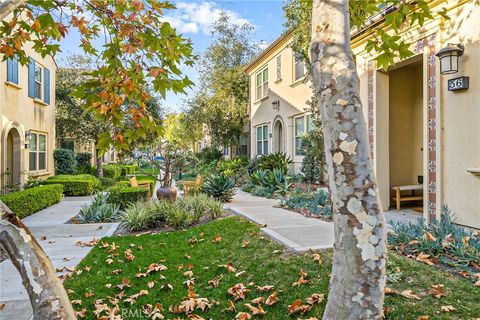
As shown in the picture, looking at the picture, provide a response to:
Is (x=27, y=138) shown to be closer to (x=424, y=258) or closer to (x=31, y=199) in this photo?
(x=31, y=199)

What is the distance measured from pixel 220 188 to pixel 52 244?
5144 mm

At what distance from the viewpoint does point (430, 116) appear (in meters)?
6.32

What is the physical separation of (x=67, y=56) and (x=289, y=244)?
73.9 ft

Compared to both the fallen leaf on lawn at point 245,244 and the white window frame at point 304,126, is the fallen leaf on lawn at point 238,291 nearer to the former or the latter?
the fallen leaf on lawn at point 245,244

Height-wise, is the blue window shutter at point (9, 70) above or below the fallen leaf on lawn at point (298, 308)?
above

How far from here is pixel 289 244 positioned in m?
4.90

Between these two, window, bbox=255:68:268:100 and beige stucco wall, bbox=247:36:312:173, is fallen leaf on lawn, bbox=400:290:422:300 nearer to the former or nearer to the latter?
beige stucco wall, bbox=247:36:312:173

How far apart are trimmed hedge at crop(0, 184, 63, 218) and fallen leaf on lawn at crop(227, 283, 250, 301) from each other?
20.3ft

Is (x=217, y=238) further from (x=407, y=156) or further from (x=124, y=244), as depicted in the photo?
(x=407, y=156)

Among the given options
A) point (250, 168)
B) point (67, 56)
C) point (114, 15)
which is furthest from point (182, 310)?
point (67, 56)

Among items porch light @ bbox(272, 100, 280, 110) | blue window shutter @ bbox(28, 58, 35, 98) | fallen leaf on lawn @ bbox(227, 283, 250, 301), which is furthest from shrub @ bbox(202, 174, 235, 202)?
blue window shutter @ bbox(28, 58, 35, 98)

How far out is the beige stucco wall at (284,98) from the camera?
14420 millimetres

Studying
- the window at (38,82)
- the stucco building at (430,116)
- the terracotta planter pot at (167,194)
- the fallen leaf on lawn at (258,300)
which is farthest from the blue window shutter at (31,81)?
the fallen leaf on lawn at (258,300)

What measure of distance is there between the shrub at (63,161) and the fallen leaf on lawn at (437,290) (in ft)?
56.8
